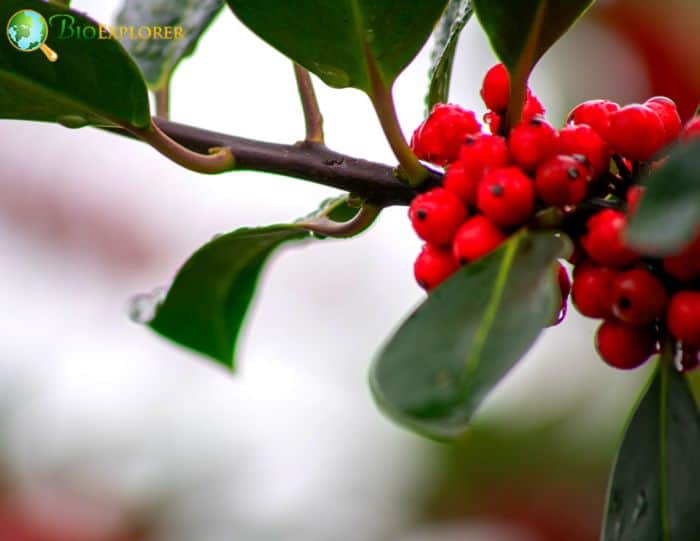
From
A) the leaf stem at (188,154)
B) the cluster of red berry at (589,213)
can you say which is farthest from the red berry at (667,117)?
the leaf stem at (188,154)

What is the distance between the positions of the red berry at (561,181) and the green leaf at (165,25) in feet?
1.96

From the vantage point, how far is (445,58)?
1054 mm

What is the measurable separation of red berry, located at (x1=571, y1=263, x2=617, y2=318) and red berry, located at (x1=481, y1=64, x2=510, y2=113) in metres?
0.20

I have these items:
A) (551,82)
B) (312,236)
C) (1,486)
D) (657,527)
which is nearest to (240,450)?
(1,486)

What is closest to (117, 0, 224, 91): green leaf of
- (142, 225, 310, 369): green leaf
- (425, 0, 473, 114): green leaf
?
(142, 225, 310, 369): green leaf

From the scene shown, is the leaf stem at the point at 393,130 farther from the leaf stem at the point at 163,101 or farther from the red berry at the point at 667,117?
the leaf stem at the point at 163,101

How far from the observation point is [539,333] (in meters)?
0.69

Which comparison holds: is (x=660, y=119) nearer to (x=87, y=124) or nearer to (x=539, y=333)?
(x=539, y=333)

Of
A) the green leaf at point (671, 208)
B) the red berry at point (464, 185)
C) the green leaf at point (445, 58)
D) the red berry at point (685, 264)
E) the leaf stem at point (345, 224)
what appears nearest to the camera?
the green leaf at point (671, 208)

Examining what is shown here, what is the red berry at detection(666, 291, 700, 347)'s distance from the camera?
0.72m

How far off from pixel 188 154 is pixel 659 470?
1.52ft

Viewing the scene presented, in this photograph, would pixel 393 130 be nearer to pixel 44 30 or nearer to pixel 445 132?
pixel 445 132

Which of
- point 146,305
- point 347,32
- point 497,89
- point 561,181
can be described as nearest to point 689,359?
point 561,181

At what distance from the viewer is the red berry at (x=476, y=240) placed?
2.53 ft
